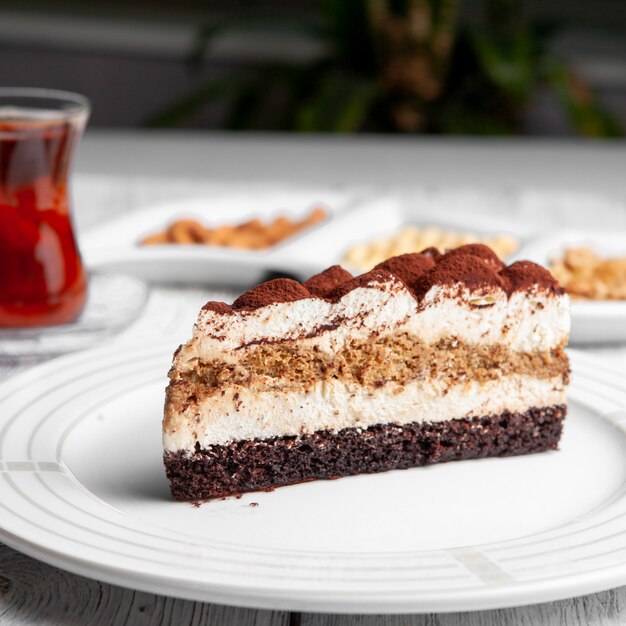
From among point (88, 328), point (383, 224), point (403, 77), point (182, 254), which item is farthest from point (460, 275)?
point (403, 77)

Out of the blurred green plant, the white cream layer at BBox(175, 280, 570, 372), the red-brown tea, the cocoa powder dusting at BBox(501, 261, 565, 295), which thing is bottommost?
the blurred green plant

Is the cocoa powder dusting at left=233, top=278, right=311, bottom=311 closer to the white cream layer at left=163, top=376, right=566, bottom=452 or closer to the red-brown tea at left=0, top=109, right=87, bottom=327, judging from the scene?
the white cream layer at left=163, top=376, right=566, bottom=452

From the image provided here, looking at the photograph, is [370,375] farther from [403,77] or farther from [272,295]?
[403,77]

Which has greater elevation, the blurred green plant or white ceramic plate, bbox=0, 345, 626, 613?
white ceramic plate, bbox=0, 345, 626, 613

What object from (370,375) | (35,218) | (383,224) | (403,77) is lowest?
(403,77)

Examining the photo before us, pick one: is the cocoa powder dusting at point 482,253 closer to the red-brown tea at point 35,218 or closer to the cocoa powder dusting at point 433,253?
the cocoa powder dusting at point 433,253

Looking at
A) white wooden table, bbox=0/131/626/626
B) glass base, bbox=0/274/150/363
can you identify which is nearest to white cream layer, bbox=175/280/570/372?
white wooden table, bbox=0/131/626/626
